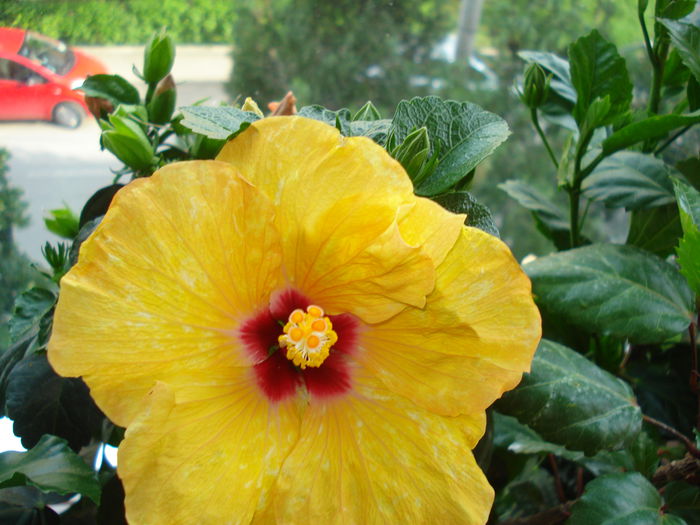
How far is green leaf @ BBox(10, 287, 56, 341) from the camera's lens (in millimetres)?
616

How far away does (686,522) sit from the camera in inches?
26.8

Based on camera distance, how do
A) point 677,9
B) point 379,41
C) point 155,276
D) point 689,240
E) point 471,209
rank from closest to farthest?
point 155,276 → point 471,209 → point 689,240 → point 677,9 → point 379,41

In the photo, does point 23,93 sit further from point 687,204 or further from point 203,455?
point 687,204

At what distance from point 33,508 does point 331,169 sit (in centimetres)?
41

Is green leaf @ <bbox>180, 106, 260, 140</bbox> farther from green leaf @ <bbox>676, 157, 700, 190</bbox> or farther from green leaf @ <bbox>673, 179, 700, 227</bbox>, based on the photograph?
green leaf @ <bbox>676, 157, 700, 190</bbox>

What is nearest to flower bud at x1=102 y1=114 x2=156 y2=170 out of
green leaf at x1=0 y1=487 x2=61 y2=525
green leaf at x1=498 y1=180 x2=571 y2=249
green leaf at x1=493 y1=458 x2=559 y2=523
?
green leaf at x1=0 y1=487 x2=61 y2=525

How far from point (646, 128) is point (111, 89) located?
0.53 metres

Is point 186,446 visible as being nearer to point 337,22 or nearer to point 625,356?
point 625,356

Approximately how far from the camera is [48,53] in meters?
0.94

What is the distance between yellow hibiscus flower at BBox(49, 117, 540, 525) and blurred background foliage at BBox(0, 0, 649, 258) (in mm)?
538

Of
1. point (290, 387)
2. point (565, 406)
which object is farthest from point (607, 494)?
point (290, 387)

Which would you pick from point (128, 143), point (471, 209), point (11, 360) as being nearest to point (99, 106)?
point (128, 143)

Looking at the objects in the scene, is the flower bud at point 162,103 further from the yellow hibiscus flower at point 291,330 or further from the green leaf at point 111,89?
the yellow hibiscus flower at point 291,330

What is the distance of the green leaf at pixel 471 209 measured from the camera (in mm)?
532
